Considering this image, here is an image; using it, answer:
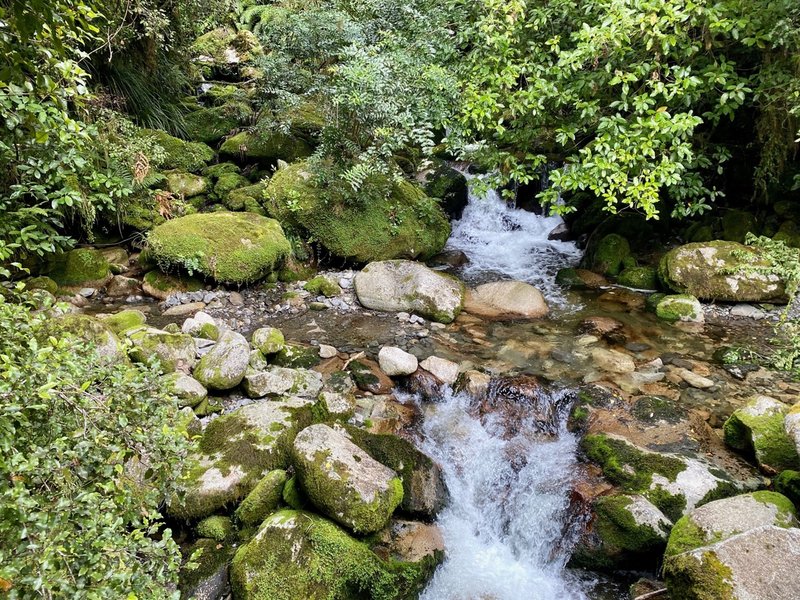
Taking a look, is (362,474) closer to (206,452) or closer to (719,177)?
(206,452)

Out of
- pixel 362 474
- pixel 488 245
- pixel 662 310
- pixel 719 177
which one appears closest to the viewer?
pixel 362 474

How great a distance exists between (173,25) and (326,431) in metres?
9.45

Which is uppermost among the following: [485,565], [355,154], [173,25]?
[173,25]

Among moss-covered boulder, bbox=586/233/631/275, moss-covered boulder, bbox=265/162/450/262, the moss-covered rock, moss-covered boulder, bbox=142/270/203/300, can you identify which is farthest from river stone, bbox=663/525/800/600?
moss-covered boulder, bbox=142/270/203/300

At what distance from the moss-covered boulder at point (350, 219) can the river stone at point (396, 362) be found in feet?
10.4

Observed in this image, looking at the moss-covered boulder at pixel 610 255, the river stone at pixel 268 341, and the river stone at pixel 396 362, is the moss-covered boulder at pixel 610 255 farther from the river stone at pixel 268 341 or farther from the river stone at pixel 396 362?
the river stone at pixel 268 341

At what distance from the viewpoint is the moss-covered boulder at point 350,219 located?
8.61 m

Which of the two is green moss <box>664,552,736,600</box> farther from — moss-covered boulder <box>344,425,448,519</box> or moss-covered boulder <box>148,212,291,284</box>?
moss-covered boulder <box>148,212,291,284</box>

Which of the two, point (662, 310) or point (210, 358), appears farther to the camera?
point (662, 310)

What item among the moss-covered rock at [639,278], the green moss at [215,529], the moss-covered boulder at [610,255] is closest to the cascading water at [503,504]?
the green moss at [215,529]

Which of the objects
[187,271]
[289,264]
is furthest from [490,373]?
[187,271]

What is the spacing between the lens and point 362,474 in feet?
12.5

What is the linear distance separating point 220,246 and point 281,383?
3.34m

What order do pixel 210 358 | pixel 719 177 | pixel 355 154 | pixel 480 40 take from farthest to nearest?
1. pixel 719 177
2. pixel 355 154
3. pixel 480 40
4. pixel 210 358
